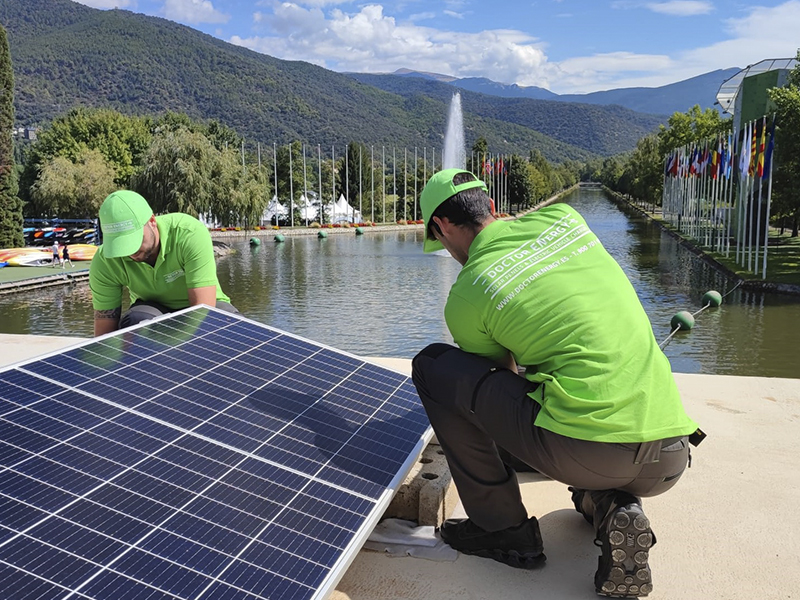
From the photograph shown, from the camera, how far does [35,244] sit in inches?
1700

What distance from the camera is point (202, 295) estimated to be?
5336mm

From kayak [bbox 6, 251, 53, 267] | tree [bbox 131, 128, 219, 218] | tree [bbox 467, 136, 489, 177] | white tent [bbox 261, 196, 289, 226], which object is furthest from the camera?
tree [bbox 467, 136, 489, 177]

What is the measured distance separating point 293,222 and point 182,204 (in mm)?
24384

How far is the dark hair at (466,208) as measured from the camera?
3.37m

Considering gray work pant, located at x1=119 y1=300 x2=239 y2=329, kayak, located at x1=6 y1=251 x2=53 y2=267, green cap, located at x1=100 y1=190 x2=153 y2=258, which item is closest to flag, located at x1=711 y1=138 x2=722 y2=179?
kayak, located at x1=6 y1=251 x2=53 y2=267

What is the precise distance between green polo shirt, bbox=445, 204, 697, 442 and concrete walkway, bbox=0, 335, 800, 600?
871 mm

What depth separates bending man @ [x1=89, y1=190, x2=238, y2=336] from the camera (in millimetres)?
5273

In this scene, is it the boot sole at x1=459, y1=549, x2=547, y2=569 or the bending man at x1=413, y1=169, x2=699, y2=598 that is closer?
the bending man at x1=413, y1=169, x2=699, y2=598

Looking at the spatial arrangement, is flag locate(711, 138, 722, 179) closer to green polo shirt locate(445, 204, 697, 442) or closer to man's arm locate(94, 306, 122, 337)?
man's arm locate(94, 306, 122, 337)

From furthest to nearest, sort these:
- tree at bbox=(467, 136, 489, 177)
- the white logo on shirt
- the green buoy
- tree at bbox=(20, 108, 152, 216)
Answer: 1. tree at bbox=(467, 136, 489, 177)
2. tree at bbox=(20, 108, 152, 216)
3. the green buoy
4. the white logo on shirt

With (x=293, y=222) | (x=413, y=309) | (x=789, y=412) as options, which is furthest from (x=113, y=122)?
(x=789, y=412)

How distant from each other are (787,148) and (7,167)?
1458 inches

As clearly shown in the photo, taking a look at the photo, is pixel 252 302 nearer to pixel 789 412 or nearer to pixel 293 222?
pixel 789 412

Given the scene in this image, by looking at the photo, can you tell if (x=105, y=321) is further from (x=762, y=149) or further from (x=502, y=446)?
(x=762, y=149)
